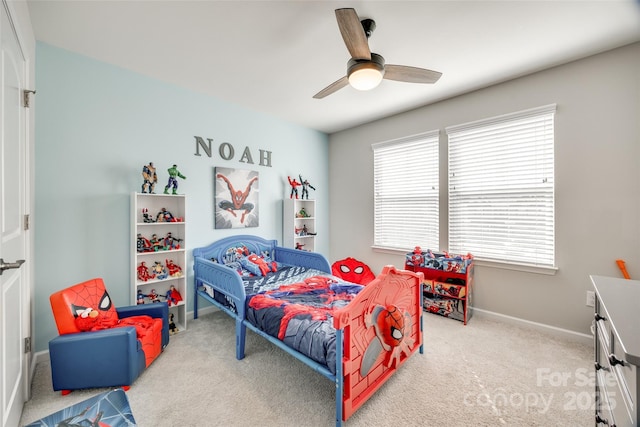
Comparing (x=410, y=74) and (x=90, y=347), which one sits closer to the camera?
(x=90, y=347)

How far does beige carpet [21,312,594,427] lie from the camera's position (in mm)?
1578

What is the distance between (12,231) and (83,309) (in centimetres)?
76

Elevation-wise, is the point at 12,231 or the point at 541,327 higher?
the point at 12,231

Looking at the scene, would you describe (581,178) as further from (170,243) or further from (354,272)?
(170,243)

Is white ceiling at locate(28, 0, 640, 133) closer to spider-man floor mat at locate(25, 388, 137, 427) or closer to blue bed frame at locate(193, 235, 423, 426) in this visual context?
blue bed frame at locate(193, 235, 423, 426)

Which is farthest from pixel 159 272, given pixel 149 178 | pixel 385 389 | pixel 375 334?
pixel 385 389

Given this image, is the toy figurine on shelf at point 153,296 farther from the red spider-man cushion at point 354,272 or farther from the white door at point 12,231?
the red spider-man cushion at point 354,272

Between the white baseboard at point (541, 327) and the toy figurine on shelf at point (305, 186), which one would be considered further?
the toy figurine on shelf at point (305, 186)

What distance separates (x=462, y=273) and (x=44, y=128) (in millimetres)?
4230

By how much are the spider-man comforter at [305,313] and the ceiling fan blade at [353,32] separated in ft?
5.98

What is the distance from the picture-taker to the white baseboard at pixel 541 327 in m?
2.40

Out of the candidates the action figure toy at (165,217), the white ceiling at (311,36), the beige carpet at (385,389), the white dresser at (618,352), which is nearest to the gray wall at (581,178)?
the white ceiling at (311,36)

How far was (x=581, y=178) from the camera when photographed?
2.41 metres

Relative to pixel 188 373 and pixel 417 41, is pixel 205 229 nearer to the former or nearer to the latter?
pixel 188 373
